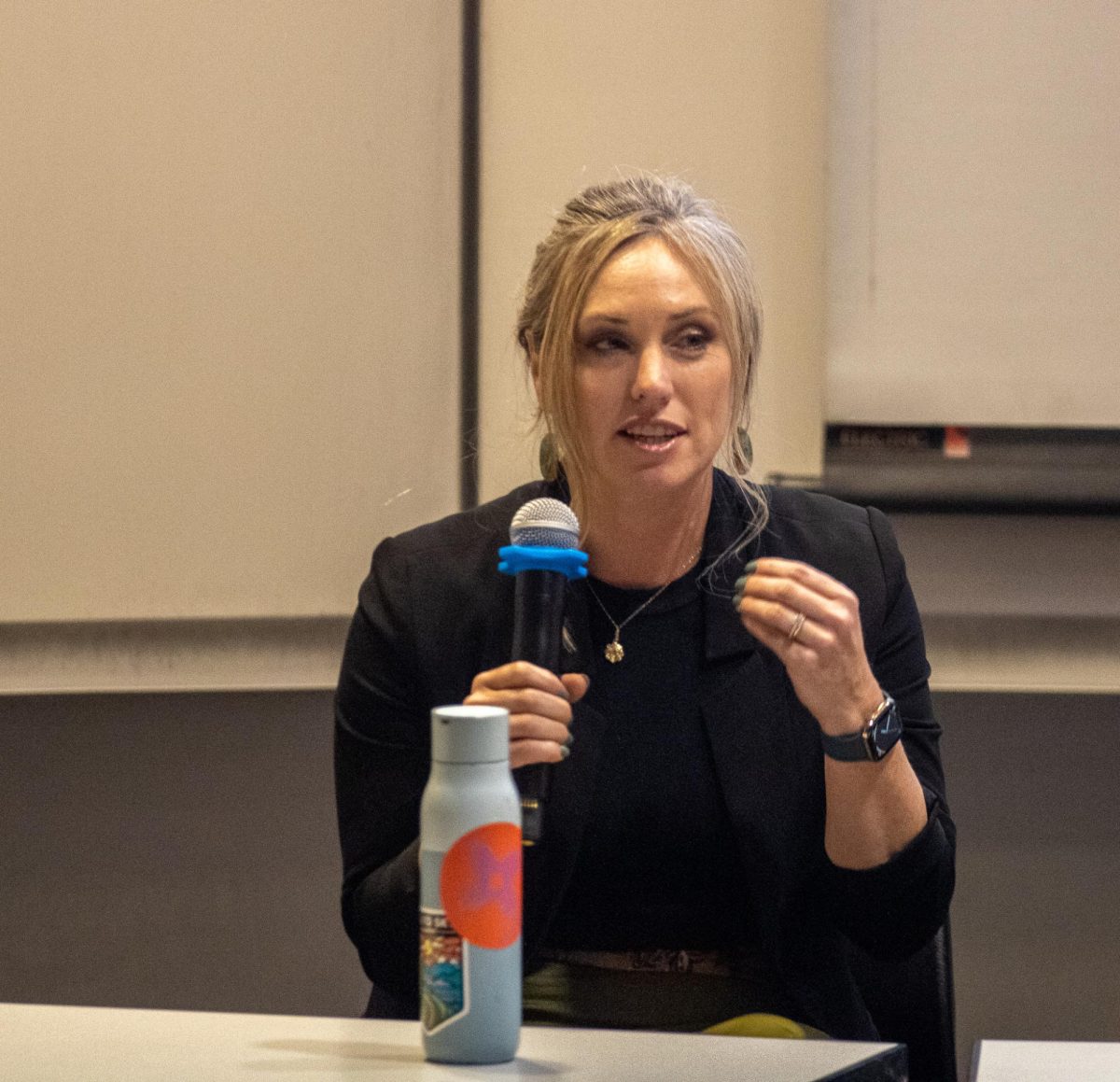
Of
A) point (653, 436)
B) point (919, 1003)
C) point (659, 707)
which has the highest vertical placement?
point (653, 436)

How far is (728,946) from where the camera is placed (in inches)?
62.6

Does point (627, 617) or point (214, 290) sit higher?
point (214, 290)

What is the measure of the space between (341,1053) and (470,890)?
159mm

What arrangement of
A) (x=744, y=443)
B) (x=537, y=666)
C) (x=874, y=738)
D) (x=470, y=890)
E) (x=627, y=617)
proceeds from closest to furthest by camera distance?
(x=470, y=890) → (x=537, y=666) → (x=874, y=738) → (x=627, y=617) → (x=744, y=443)

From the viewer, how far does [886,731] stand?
139 cm

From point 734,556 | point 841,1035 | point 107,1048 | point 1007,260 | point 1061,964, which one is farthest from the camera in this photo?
point 1061,964

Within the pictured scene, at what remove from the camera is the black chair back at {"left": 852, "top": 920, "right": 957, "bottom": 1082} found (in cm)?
158

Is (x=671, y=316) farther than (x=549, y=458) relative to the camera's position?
No

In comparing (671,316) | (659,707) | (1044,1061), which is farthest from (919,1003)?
(671,316)

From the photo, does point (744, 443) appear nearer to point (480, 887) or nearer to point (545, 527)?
point (545, 527)

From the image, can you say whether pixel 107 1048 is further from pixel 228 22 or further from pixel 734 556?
pixel 228 22

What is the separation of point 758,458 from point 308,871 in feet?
3.35

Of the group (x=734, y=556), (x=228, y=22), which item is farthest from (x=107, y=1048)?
(x=228, y=22)

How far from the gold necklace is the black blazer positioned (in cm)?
3
